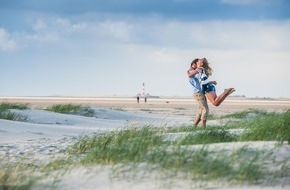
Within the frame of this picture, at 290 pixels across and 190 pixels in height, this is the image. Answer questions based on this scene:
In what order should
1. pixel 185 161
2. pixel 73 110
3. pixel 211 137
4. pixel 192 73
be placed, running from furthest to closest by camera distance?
pixel 73 110 → pixel 192 73 → pixel 211 137 → pixel 185 161

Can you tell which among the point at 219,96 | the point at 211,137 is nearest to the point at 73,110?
the point at 219,96

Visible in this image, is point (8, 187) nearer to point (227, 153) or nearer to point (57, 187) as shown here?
point (57, 187)

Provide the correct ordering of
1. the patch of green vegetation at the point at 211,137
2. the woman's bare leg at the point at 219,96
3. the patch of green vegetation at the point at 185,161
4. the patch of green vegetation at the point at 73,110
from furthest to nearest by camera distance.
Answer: the patch of green vegetation at the point at 73,110 → the woman's bare leg at the point at 219,96 → the patch of green vegetation at the point at 211,137 → the patch of green vegetation at the point at 185,161

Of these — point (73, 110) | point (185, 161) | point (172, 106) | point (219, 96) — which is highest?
point (219, 96)

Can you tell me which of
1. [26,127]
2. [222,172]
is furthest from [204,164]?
[26,127]

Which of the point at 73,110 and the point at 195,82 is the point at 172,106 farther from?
the point at 195,82

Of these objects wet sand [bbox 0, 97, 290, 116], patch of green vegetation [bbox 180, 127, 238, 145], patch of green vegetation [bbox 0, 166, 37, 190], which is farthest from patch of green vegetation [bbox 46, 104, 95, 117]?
patch of green vegetation [bbox 0, 166, 37, 190]

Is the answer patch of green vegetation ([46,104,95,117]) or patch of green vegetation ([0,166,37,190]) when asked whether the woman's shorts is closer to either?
patch of green vegetation ([0,166,37,190])

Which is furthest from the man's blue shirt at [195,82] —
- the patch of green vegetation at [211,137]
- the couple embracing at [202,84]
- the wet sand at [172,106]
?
the wet sand at [172,106]

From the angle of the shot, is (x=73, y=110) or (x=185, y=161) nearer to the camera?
(x=185, y=161)

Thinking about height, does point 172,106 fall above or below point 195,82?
below

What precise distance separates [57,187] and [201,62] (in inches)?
266

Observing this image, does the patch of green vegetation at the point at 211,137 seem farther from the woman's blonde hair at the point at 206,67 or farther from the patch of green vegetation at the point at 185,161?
the woman's blonde hair at the point at 206,67

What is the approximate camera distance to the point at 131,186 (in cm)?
418
